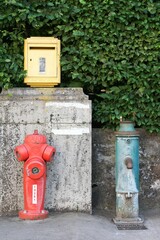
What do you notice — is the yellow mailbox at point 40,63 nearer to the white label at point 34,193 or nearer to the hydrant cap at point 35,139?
the hydrant cap at point 35,139

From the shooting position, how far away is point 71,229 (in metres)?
4.74

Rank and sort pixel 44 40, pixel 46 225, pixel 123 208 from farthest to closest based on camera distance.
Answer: pixel 44 40
pixel 123 208
pixel 46 225

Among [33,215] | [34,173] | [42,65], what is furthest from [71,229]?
[42,65]

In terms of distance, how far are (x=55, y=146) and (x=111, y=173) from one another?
96 cm

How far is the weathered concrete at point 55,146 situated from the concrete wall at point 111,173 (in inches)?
16.8

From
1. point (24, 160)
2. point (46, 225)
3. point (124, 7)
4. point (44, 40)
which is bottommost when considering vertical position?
point (46, 225)

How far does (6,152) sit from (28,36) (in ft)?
5.74

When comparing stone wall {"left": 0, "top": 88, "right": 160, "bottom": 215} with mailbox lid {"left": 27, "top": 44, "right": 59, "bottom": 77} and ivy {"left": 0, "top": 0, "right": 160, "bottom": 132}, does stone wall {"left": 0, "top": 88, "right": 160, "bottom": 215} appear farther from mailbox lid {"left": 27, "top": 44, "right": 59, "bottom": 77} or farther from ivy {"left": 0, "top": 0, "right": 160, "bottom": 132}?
ivy {"left": 0, "top": 0, "right": 160, "bottom": 132}

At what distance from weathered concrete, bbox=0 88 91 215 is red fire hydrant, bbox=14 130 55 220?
35 cm

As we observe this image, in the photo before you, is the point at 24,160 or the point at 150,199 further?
the point at 150,199

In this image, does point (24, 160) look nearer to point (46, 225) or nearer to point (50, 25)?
point (46, 225)

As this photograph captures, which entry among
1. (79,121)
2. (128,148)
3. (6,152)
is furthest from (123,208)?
(6,152)

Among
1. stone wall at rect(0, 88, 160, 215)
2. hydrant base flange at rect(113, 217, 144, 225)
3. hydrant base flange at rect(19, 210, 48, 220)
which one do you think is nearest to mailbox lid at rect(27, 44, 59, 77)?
stone wall at rect(0, 88, 160, 215)

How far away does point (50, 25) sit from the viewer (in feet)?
19.9
